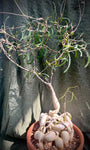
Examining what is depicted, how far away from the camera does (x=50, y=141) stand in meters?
0.90

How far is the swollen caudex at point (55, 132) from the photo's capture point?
0.88 meters

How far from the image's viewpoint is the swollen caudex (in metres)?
0.88

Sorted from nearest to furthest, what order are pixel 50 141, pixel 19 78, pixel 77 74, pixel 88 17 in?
pixel 50 141, pixel 88 17, pixel 77 74, pixel 19 78

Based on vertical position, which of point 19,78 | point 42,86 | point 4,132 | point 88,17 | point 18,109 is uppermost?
point 88,17

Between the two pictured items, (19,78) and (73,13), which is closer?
(73,13)

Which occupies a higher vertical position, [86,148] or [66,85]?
[66,85]

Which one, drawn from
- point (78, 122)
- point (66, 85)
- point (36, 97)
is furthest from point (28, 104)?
point (78, 122)

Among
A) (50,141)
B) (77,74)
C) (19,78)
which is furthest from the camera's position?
(19,78)

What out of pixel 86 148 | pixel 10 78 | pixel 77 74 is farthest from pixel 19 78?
pixel 86 148

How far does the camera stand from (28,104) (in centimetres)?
145

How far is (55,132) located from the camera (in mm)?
927

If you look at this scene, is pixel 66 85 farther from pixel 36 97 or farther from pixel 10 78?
pixel 10 78

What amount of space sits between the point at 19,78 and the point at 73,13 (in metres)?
0.95

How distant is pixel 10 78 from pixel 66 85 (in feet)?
2.25
